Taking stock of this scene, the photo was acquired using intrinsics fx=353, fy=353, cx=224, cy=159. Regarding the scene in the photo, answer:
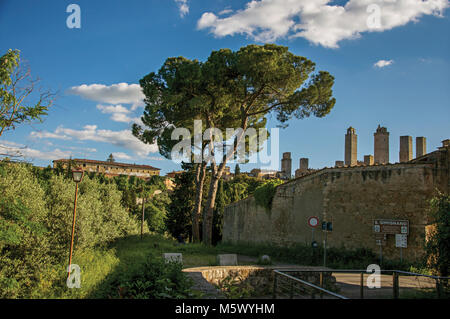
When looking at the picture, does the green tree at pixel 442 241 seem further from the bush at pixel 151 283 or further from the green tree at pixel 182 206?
the green tree at pixel 182 206

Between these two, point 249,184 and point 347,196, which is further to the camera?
point 249,184

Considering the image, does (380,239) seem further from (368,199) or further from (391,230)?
(368,199)

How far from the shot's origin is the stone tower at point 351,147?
2116 centimetres

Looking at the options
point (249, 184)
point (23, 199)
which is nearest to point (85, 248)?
point (23, 199)

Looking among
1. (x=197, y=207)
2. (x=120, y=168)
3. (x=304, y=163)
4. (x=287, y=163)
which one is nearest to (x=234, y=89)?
(x=197, y=207)

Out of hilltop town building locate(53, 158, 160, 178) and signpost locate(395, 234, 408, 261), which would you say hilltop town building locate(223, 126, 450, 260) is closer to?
signpost locate(395, 234, 408, 261)

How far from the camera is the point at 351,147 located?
70.0ft

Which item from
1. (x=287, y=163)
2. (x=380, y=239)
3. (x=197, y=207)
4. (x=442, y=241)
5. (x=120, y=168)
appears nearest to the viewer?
(x=442, y=241)

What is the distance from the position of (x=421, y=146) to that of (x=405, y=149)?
3.28 feet

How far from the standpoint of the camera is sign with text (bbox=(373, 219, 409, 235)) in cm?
1441

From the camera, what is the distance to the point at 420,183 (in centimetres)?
1443

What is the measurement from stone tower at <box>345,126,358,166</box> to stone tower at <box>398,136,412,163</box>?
2480mm

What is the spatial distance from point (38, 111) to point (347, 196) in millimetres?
12915

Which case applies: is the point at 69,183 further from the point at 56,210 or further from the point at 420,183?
the point at 420,183
